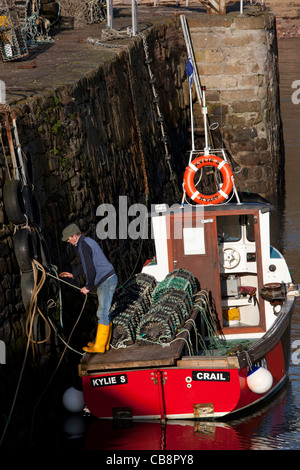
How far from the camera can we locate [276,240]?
59.1 feet

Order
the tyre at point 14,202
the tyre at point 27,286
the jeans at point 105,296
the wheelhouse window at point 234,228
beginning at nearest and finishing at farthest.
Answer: the tyre at point 14,202 < the tyre at point 27,286 < the jeans at point 105,296 < the wheelhouse window at point 234,228

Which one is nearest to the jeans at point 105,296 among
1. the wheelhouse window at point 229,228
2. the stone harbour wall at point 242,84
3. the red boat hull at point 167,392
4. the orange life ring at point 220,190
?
the red boat hull at point 167,392

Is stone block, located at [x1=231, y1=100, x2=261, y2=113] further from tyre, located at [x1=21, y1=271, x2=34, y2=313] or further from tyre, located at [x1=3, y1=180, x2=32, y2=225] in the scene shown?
tyre, located at [x1=21, y1=271, x2=34, y2=313]

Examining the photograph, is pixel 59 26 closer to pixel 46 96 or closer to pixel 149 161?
pixel 149 161

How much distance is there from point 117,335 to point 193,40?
39.4 ft

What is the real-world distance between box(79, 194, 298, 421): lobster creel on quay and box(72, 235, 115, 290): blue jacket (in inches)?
25.6

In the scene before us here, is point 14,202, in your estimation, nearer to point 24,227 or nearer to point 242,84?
point 24,227

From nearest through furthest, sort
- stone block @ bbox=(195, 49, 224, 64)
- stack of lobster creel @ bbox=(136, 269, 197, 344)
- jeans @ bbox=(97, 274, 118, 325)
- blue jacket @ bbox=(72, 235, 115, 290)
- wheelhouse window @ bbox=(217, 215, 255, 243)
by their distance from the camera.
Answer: blue jacket @ bbox=(72, 235, 115, 290) < jeans @ bbox=(97, 274, 118, 325) < stack of lobster creel @ bbox=(136, 269, 197, 344) < wheelhouse window @ bbox=(217, 215, 255, 243) < stone block @ bbox=(195, 49, 224, 64)

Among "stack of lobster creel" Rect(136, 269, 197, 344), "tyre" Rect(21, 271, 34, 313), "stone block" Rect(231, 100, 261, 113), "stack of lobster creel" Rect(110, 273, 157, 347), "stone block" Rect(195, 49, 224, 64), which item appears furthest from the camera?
"stone block" Rect(231, 100, 261, 113)

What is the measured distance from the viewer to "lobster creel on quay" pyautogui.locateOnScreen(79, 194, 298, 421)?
9391 millimetres

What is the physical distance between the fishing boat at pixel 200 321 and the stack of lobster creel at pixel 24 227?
117cm

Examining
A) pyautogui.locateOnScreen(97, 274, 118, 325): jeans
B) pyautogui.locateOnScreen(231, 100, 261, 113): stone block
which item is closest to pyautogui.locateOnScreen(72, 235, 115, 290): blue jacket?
pyautogui.locateOnScreen(97, 274, 118, 325): jeans

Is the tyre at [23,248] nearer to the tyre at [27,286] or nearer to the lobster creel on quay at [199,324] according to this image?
the tyre at [27,286]

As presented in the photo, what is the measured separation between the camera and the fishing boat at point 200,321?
940cm
